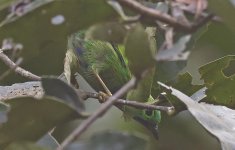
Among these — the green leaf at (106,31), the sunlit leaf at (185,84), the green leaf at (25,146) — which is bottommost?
the sunlit leaf at (185,84)

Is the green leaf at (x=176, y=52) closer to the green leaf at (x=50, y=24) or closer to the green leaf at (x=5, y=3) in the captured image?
the green leaf at (x=50, y=24)

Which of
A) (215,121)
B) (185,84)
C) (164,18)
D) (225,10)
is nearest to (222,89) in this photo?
Answer: (185,84)

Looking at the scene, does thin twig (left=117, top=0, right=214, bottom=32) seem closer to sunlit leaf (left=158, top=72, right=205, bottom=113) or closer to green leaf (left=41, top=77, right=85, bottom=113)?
green leaf (left=41, top=77, right=85, bottom=113)

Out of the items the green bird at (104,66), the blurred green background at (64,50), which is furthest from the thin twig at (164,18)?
the green bird at (104,66)

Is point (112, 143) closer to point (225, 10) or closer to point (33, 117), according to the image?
point (33, 117)

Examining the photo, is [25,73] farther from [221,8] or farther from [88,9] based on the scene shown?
[221,8]

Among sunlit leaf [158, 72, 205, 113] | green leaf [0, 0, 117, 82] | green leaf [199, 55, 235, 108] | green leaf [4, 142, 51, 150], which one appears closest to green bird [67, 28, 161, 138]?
sunlit leaf [158, 72, 205, 113]

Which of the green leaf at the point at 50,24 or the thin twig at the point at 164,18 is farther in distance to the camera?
the green leaf at the point at 50,24

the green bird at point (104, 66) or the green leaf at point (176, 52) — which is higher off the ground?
the green leaf at point (176, 52)
